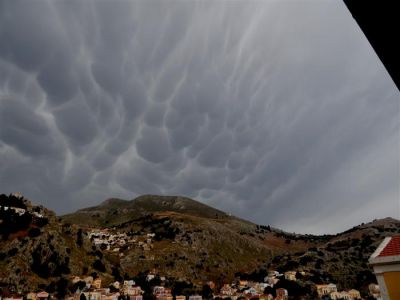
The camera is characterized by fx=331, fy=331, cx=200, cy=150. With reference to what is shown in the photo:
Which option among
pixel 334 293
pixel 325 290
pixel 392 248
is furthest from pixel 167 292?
pixel 392 248

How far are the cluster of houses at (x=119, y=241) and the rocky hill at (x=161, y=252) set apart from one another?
380 millimetres

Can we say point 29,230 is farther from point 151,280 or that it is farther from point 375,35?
point 375,35

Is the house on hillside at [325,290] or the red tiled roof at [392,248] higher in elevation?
the house on hillside at [325,290]

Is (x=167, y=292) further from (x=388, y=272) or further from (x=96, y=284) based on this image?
(x=388, y=272)

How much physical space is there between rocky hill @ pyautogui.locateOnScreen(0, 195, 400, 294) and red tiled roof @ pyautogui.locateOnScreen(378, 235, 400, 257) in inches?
3194

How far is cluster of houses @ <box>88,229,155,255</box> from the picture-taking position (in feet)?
423

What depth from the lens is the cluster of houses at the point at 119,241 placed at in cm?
12888

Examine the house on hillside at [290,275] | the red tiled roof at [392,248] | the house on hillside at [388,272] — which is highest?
the house on hillside at [290,275]

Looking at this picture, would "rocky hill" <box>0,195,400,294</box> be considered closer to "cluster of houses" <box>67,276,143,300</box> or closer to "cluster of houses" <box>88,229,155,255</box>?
"cluster of houses" <box>88,229,155,255</box>

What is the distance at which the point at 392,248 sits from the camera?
11633 mm

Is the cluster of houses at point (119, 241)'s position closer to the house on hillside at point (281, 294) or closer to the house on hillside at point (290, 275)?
the house on hillside at point (290, 275)

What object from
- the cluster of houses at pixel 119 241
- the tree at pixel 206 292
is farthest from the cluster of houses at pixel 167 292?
the cluster of houses at pixel 119 241

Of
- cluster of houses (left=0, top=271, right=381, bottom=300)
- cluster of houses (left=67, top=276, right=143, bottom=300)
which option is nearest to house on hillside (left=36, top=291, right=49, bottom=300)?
cluster of houses (left=0, top=271, right=381, bottom=300)

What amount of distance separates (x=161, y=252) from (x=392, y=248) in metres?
123
